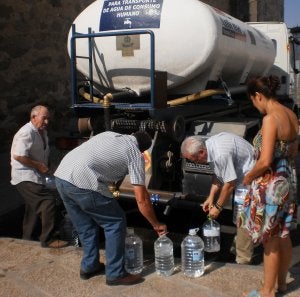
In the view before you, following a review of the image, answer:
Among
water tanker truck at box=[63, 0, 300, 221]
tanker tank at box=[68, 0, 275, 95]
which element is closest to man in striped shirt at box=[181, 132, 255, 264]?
water tanker truck at box=[63, 0, 300, 221]

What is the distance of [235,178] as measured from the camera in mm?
4031

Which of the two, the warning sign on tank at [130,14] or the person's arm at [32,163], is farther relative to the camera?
the warning sign on tank at [130,14]

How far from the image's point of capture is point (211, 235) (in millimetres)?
4441

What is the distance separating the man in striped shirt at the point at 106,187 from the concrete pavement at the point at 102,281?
0.52 feet

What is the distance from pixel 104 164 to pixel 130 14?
7.59ft

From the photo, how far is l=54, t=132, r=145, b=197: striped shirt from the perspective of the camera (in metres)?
3.55

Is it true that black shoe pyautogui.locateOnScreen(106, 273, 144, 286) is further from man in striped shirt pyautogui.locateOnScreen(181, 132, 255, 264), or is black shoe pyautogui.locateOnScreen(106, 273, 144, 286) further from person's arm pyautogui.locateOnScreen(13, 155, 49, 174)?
person's arm pyautogui.locateOnScreen(13, 155, 49, 174)

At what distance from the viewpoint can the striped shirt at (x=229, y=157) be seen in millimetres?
4074

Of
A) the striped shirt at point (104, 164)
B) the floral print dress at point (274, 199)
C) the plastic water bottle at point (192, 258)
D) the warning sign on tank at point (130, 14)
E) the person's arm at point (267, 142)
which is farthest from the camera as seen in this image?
the warning sign on tank at point (130, 14)

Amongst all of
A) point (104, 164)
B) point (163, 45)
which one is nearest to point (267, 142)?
point (104, 164)

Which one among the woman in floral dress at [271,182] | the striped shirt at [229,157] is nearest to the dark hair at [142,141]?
the striped shirt at [229,157]

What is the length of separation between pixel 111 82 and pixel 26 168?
1.52 metres

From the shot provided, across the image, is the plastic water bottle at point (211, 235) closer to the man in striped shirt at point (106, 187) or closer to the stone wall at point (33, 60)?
the man in striped shirt at point (106, 187)

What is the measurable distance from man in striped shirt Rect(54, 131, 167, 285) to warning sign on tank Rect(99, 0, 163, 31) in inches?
71.2
